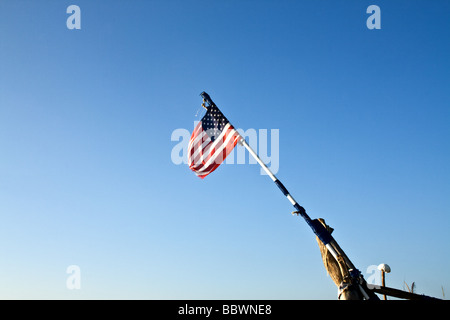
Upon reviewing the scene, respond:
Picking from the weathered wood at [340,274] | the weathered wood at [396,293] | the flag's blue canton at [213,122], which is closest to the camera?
the weathered wood at [340,274]

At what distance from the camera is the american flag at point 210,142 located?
12.9 metres

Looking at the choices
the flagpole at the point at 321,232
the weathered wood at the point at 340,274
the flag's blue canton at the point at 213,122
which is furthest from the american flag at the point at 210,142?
the weathered wood at the point at 340,274

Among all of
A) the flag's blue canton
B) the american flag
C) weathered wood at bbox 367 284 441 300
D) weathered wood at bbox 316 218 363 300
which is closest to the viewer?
weathered wood at bbox 316 218 363 300

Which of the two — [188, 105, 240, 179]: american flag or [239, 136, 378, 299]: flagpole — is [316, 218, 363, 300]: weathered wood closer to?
[239, 136, 378, 299]: flagpole

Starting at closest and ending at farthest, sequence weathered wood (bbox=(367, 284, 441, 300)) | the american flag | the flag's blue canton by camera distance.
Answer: weathered wood (bbox=(367, 284, 441, 300))
the american flag
the flag's blue canton

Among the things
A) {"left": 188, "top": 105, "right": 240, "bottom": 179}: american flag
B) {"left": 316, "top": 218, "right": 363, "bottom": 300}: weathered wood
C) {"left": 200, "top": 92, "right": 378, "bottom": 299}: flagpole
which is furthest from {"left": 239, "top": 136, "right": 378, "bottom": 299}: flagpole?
{"left": 188, "top": 105, "right": 240, "bottom": 179}: american flag

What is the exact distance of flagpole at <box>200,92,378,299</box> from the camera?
351 inches

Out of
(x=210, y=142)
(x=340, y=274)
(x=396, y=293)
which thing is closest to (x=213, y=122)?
(x=210, y=142)

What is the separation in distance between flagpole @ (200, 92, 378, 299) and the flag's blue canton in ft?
4.26

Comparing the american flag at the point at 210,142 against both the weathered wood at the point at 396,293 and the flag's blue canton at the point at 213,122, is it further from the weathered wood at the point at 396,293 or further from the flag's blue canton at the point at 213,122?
the weathered wood at the point at 396,293

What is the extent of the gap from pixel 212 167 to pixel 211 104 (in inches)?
110

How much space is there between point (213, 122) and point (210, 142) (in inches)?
36.0
